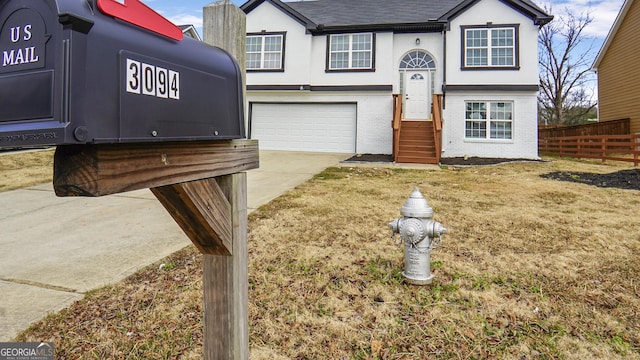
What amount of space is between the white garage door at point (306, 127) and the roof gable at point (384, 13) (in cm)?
321

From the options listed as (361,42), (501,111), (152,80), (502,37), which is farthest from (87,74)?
(502,37)

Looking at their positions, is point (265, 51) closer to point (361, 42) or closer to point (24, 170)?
point (361, 42)

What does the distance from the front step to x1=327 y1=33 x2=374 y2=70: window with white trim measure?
3.04 metres

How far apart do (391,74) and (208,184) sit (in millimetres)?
13786

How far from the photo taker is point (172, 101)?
911 mm

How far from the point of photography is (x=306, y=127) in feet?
Result: 48.5

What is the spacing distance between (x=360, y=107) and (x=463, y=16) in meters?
5.16

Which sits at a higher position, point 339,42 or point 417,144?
point 339,42

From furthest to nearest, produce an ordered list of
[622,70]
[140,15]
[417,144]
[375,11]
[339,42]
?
[622,70], [375,11], [339,42], [417,144], [140,15]

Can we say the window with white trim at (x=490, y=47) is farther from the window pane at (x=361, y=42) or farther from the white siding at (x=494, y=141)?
the window pane at (x=361, y=42)

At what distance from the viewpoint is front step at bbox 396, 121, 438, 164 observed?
37.4ft

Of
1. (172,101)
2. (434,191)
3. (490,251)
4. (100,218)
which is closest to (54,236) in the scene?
(100,218)

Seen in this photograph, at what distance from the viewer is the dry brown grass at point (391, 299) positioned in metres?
2.11

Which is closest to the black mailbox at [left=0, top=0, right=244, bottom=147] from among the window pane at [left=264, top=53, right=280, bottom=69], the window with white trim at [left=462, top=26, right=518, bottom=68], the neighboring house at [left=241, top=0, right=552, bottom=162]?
the neighboring house at [left=241, top=0, right=552, bottom=162]
